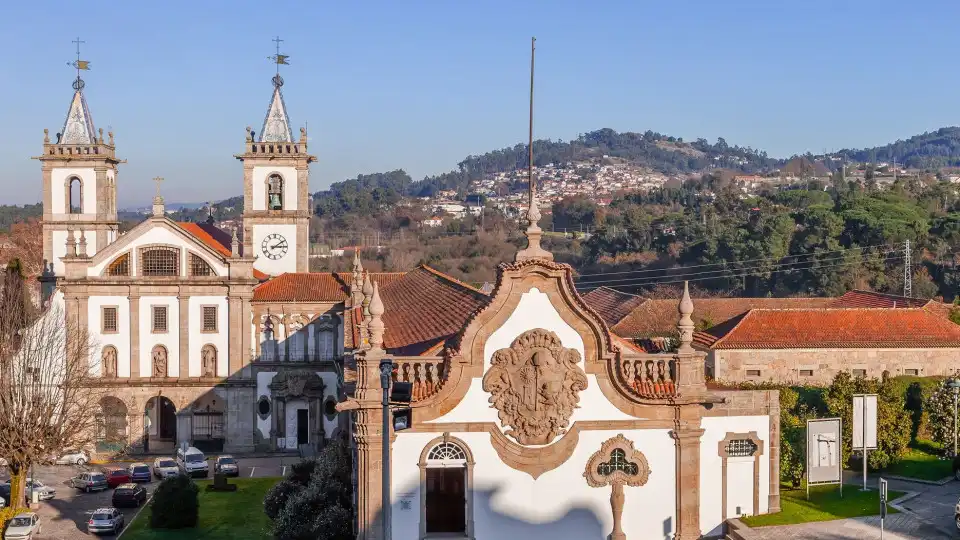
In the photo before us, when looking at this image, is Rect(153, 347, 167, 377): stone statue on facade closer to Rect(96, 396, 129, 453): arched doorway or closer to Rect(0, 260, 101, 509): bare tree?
Rect(96, 396, 129, 453): arched doorway

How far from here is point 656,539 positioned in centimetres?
2419

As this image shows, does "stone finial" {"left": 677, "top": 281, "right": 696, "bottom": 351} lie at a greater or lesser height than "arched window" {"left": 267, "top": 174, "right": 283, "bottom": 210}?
lesser

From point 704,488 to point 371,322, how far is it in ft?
26.5

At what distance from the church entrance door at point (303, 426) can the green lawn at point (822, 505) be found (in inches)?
1246

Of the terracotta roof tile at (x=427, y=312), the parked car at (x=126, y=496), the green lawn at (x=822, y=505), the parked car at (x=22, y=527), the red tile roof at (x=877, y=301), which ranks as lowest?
the parked car at (x=126, y=496)

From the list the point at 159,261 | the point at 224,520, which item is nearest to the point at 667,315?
the point at 224,520

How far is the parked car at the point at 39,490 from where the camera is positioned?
41184 mm

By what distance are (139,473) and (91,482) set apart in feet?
7.18

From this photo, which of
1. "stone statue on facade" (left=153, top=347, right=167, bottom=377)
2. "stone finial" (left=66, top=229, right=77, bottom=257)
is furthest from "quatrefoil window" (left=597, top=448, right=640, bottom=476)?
"stone finial" (left=66, top=229, right=77, bottom=257)

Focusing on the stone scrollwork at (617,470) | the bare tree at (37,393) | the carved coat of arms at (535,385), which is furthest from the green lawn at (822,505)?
the bare tree at (37,393)

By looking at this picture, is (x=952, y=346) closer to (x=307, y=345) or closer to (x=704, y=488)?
(x=704, y=488)

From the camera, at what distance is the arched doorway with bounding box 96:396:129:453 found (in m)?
51.3

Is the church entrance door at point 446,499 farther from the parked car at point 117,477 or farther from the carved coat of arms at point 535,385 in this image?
the parked car at point 117,477

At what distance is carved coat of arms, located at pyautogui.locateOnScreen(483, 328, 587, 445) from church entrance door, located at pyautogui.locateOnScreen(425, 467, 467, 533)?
1482mm
